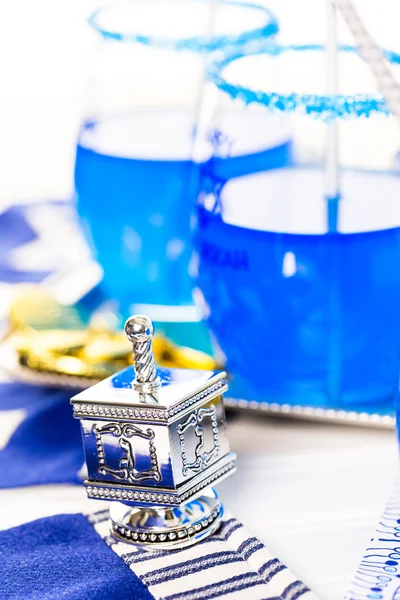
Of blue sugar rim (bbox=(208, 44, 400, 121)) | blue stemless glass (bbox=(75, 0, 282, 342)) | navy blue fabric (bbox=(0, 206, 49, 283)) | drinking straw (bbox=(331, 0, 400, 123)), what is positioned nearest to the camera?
drinking straw (bbox=(331, 0, 400, 123))

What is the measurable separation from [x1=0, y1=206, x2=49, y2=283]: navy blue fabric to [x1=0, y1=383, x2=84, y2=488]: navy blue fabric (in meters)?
0.19

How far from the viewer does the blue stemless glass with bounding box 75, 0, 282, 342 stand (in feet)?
2.47

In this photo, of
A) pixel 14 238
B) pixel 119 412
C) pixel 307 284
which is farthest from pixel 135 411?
pixel 14 238

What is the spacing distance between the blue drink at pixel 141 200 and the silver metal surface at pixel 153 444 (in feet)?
0.72

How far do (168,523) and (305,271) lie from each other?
0.16 metres

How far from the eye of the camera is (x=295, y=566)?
52 centimetres

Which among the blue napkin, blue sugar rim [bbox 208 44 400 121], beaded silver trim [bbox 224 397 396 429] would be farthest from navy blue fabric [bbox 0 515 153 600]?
blue sugar rim [bbox 208 44 400 121]

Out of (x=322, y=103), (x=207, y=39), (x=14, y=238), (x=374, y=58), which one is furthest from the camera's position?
Result: (x=14, y=238)

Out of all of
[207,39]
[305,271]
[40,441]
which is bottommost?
[40,441]

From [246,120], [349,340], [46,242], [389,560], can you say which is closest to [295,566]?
[389,560]

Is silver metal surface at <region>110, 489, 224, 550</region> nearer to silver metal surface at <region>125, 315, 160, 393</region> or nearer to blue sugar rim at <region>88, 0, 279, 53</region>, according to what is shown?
silver metal surface at <region>125, 315, 160, 393</region>

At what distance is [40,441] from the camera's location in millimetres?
660

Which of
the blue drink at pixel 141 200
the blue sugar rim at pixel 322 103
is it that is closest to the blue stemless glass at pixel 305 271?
the blue sugar rim at pixel 322 103

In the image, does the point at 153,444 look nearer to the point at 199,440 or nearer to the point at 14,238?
the point at 199,440
